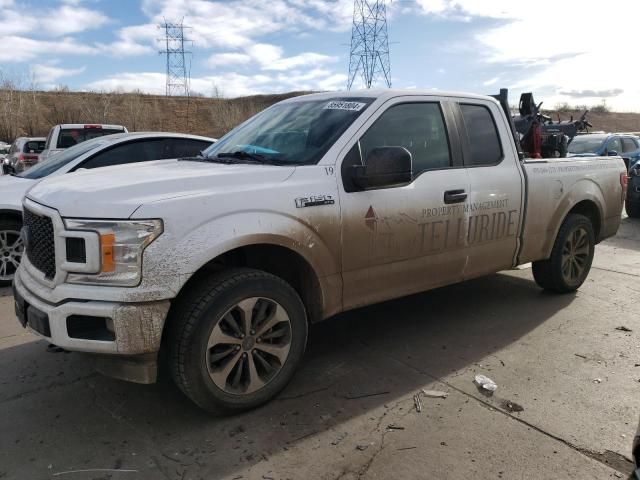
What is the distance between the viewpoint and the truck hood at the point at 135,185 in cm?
277

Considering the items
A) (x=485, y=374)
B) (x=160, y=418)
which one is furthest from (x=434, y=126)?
(x=160, y=418)

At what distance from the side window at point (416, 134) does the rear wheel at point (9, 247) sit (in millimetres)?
4439

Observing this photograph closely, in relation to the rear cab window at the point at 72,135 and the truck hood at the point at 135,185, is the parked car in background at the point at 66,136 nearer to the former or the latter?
the rear cab window at the point at 72,135

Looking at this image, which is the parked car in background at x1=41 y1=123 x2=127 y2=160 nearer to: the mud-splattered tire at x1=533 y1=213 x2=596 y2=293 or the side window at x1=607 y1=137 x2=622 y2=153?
the mud-splattered tire at x1=533 y1=213 x2=596 y2=293

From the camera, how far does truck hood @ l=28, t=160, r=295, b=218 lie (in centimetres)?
277

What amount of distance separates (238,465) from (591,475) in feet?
5.86

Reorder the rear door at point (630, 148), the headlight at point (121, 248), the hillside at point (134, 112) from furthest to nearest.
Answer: the hillside at point (134, 112)
the rear door at point (630, 148)
the headlight at point (121, 248)

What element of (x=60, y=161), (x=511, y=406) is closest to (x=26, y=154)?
(x=60, y=161)

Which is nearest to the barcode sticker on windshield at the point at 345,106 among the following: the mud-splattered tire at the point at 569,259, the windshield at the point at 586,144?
the mud-splattered tire at the point at 569,259

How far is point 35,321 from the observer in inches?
116

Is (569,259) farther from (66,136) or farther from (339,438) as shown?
(66,136)

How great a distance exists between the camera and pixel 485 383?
3.58 m

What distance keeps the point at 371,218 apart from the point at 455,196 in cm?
88

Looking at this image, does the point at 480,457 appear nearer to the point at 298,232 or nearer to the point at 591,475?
the point at 591,475
